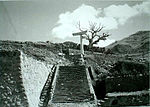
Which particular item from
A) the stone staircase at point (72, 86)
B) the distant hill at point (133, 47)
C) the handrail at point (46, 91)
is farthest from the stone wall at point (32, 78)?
the distant hill at point (133, 47)

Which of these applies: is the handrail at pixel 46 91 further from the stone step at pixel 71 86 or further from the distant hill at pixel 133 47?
the distant hill at pixel 133 47

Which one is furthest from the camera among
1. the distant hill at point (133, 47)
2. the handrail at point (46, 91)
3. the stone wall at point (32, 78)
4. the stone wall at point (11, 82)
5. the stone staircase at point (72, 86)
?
the distant hill at point (133, 47)

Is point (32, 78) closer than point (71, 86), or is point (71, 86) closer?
point (32, 78)

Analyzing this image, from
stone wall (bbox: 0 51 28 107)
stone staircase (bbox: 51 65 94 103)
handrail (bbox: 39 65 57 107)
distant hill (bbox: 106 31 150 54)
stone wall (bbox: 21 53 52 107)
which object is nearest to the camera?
stone wall (bbox: 0 51 28 107)

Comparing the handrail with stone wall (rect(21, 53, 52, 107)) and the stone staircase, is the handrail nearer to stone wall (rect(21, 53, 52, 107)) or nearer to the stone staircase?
stone wall (rect(21, 53, 52, 107))

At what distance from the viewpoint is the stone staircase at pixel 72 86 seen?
11552mm

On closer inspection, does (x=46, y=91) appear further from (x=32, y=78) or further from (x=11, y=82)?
(x=11, y=82)

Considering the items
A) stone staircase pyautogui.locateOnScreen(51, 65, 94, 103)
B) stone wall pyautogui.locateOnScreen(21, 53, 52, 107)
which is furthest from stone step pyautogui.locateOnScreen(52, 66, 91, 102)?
stone wall pyautogui.locateOnScreen(21, 53, 52, 107)

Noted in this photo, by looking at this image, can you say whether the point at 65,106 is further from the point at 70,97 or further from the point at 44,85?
the point at 44,85

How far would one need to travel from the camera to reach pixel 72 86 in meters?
12.5

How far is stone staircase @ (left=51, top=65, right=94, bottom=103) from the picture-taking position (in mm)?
11552

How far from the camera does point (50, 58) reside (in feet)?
56.5

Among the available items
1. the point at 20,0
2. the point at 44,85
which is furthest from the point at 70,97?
the point at 20,0

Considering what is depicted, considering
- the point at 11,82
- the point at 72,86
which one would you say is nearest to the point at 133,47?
the point at 72,86
